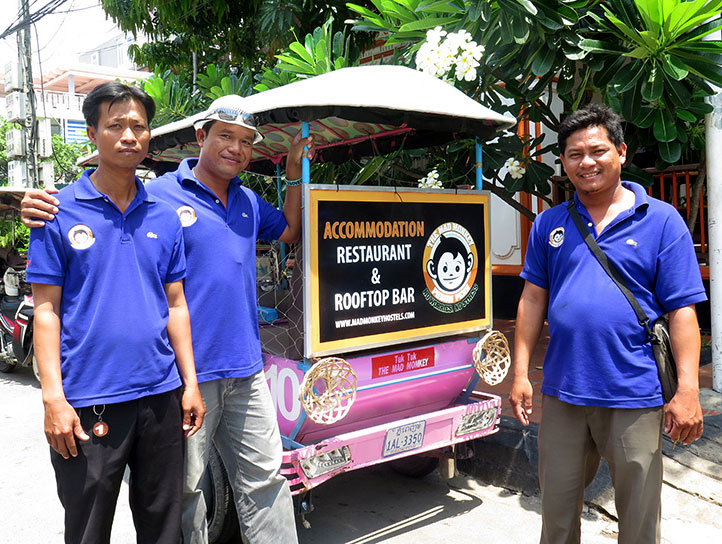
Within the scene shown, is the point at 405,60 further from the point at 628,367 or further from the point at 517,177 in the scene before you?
the point at 628,367

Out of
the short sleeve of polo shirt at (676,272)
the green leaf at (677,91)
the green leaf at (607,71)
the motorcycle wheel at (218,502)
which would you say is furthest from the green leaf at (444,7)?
the motorcycle wheel at (218,502)

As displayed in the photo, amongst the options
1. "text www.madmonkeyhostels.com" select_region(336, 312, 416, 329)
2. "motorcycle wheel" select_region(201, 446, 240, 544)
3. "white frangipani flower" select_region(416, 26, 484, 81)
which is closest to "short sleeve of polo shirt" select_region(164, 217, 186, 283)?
"text www.madmonkeyhostels.com" select_region(336, 312, 416, 329)

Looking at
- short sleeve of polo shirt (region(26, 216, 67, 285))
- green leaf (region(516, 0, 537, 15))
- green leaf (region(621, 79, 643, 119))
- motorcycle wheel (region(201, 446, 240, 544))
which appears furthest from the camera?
green leaf (region(621, 79, 643, 119))

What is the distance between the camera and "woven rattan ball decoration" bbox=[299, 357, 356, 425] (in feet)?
9.36

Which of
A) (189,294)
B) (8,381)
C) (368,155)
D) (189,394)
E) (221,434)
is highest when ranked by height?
(368,155)

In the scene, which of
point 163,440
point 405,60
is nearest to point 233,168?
point 163,440

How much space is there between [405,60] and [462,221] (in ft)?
6.26

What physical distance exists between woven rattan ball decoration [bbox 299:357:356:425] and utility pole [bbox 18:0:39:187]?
1115cm

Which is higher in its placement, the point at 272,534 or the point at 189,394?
the point at 189,394

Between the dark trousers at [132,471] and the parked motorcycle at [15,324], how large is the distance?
5.26 meters

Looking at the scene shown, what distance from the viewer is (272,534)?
262 cm

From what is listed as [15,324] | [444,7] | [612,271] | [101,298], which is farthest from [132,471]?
[15,324]

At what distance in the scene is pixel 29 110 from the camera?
11.9 meters

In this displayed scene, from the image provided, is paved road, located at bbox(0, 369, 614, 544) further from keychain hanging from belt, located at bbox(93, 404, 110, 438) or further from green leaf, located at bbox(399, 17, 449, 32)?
green leaf, located at bbox(399, 17, 449, 32)
